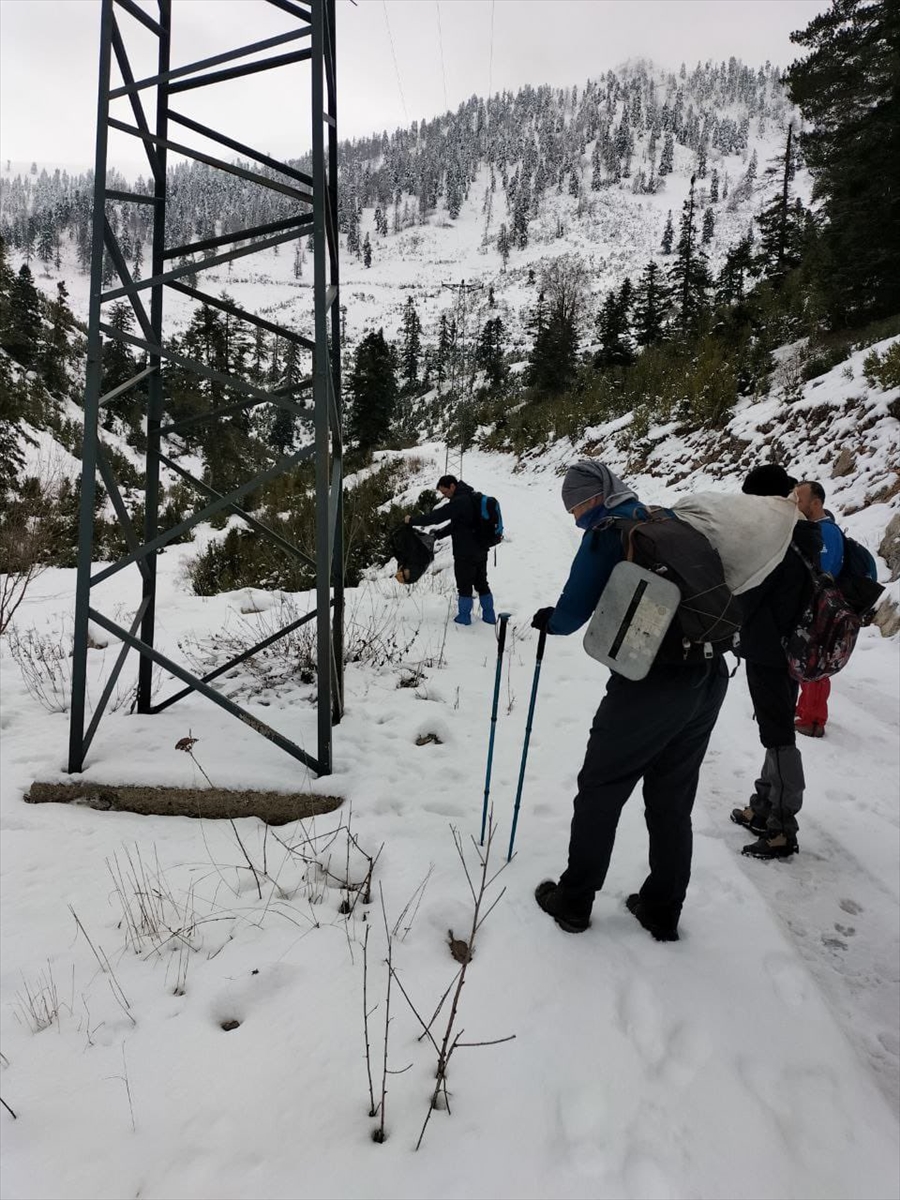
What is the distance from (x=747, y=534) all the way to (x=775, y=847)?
6.71 ft

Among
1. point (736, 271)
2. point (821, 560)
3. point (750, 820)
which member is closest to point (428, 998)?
point (750, 820)

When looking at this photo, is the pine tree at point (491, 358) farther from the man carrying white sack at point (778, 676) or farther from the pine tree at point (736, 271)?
the man carrying white sack at point (778, 676)

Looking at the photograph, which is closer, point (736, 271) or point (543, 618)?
point (543, 618)

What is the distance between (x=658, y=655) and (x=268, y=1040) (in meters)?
1.91

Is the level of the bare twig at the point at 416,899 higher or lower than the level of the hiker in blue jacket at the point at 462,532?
lower

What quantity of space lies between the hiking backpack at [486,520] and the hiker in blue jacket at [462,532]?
2 cm

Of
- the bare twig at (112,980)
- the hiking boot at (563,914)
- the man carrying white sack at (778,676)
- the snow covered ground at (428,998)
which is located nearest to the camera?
the snow covered ground at (428,998)

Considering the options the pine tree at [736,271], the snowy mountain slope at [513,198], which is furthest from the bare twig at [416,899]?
the snowy mountain slope at [513,198]

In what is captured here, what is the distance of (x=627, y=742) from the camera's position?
2.38 m

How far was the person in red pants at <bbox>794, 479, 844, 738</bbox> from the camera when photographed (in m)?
3.60

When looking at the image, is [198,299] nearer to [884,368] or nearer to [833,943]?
[833,943]

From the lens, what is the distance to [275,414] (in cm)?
4597

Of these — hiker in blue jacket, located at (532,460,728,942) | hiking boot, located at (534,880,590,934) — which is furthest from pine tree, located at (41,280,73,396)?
hiking boot, located at (534,880,590,934)

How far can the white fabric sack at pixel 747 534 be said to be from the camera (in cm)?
222
